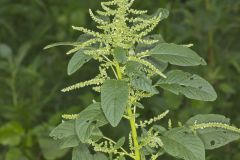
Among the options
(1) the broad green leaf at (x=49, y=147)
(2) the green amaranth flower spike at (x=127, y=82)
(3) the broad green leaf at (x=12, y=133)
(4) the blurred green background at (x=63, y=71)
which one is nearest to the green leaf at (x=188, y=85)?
(2) the green amaranth flower spike at (x=127, y=82)

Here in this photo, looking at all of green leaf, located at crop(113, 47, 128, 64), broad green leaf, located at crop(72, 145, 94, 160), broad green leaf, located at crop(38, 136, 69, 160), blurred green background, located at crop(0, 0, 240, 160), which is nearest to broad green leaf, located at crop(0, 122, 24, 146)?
blurred green background, located at crop(0, 0, 240, 160)

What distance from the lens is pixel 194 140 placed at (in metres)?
1.39

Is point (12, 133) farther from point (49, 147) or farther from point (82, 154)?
point (82, 154)

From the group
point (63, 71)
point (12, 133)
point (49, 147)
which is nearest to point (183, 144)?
point (49, 147)

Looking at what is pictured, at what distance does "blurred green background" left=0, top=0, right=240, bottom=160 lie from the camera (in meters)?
2.60

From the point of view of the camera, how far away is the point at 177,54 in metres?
1.37

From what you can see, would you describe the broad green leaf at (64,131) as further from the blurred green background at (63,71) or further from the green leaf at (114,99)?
the blurred green background at (63,71)

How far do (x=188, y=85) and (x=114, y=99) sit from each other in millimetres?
243

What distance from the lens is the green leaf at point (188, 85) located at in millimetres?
1423

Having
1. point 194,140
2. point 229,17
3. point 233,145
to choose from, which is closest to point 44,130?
point 233,145

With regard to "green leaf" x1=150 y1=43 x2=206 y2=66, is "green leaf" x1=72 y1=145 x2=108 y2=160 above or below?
below

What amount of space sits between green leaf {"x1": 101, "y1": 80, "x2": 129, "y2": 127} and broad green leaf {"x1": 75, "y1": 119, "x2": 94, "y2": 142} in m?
0.10

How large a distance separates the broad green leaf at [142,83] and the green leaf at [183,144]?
14 centimetres

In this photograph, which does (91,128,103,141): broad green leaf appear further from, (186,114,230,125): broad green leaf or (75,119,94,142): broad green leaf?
(186,114,230,125): broad green leaf
